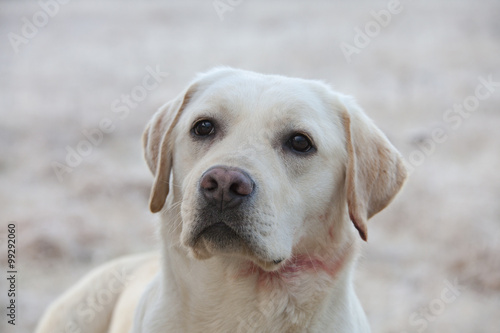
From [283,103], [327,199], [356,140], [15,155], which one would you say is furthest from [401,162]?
[15,155]

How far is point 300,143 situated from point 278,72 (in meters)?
6.72

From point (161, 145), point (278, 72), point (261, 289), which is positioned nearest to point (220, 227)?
point (261, 289)

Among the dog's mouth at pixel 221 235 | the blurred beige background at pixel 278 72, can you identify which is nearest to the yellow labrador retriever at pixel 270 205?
the dog's mouth at pixel 221 235

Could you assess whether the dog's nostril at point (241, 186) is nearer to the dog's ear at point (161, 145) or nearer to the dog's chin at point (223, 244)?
the dog's chin at point (223, 244)

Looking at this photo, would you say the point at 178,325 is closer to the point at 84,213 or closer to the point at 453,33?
the point at 84,213

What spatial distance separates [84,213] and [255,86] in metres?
4.04

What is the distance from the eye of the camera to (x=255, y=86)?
276cm

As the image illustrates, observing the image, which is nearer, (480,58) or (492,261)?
(492,261)

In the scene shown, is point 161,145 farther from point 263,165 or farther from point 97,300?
point 97,300

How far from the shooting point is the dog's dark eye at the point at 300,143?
8.60 ft

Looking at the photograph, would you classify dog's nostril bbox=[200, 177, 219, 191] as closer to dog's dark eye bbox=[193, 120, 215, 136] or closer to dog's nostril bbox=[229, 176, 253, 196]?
dog's nostril bbox=[229, 176, 253, 196]

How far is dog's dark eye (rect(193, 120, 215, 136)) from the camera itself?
8.82 feet

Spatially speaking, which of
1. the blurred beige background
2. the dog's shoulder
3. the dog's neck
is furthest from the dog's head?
the blurred beige background

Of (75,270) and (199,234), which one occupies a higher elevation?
(199,234)
